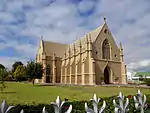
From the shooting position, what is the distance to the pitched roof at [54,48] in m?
75.9

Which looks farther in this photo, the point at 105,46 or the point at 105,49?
the point at 105,46

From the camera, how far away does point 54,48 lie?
7894 centimetres

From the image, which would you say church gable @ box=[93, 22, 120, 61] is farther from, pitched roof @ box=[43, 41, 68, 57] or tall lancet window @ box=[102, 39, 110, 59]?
pitched roof @ box=[43, 41, 68, 57]

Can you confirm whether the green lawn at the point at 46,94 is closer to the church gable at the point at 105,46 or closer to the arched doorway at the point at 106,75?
the arched doorway at the point at 106,75

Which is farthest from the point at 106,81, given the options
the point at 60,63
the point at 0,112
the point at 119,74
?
the point at 0,112

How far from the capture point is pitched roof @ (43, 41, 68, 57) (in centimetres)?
7594

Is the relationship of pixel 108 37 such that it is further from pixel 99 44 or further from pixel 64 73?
pixel 64 73

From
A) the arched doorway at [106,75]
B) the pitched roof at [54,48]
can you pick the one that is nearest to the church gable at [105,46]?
the arched doorway at [106,75]

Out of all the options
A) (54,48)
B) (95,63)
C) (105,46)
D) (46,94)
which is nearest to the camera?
(46,94)

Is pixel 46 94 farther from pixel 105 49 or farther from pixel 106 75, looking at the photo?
pixel 105 49

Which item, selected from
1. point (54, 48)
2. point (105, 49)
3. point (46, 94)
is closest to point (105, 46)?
point (105, 49)

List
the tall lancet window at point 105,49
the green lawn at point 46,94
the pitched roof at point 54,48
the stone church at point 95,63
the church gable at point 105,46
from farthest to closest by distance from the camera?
the pitched roof at point 54,48
the tall lancet window at point 105,49
the church gable at point 105,46
the stone church at point 95,63
the green lawn at point 46,94

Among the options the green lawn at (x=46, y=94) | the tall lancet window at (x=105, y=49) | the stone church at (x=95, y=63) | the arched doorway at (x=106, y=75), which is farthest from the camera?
the tall lancet window at (x=105, y=49)

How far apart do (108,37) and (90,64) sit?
1363 centimetres
